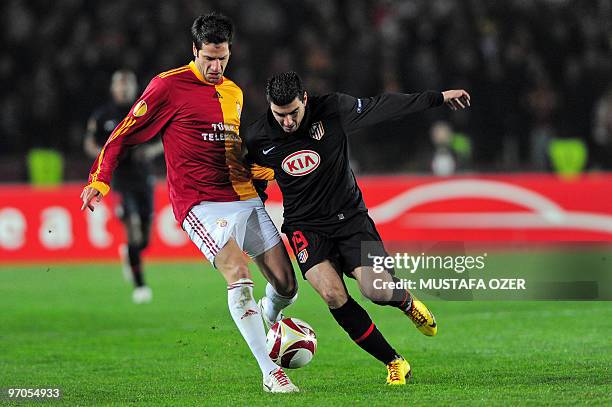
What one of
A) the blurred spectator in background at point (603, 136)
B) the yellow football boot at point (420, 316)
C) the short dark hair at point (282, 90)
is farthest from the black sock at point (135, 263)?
the blurred spectator in background at point (603, 136)

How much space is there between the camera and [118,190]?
478 inches

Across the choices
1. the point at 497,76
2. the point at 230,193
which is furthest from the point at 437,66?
the point at 230,193

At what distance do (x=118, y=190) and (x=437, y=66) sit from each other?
7151 mm

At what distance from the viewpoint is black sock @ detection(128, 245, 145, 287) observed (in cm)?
1198

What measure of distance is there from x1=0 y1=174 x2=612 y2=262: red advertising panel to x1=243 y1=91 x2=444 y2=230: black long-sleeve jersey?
8134 millimetres

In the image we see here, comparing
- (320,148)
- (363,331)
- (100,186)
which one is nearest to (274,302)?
(363,331)

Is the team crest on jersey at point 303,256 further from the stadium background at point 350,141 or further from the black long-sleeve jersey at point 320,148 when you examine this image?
the stadium background at point 350,141

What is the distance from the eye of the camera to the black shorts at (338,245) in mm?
6594

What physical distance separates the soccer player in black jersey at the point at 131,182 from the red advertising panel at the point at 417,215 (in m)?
3.02

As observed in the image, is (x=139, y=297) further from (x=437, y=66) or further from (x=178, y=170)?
(x=437, y=66)

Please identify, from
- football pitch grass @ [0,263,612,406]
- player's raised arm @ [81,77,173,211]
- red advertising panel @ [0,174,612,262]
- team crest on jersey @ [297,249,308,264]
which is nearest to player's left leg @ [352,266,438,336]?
team crest on jersey @ [297,249,308,264]

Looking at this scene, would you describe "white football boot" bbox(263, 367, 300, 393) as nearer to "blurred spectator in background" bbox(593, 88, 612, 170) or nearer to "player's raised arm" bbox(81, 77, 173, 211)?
"player's raised arm" bbox(81, 77, 173, 211)

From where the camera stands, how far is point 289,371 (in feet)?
24.2

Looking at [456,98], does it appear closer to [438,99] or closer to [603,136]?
[438,99]
